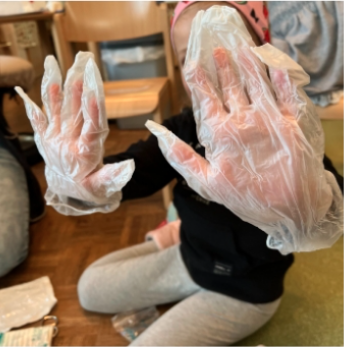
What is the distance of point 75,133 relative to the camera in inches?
19.0

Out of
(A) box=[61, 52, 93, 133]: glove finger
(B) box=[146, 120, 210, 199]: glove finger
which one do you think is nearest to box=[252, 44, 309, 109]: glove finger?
(B) box=[146, 120, 210, 199]: glove finger

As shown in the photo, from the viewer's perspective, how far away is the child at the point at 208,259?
610 millimetres

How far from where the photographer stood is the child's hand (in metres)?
0.40

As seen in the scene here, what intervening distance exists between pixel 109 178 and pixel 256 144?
193 mm

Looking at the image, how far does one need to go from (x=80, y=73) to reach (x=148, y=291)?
49 cm

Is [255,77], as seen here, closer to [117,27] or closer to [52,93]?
[52,93]

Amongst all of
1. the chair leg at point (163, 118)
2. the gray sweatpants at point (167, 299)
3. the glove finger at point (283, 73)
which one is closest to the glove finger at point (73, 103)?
the glove finger at point (283, 73)

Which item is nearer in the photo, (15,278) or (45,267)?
(15,278)

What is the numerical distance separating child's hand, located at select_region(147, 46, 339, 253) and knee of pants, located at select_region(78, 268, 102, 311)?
453mm

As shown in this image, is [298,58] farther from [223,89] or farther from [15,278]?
[15,278]

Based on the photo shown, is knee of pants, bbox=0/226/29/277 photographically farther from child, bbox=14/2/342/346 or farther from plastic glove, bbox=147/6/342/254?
plastic glove, bbox=147/6/342/254

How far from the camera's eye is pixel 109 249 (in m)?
0.98

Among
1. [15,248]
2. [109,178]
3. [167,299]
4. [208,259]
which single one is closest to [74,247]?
[15,248]

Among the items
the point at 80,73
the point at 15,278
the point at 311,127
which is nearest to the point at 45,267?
the point at 15,278
